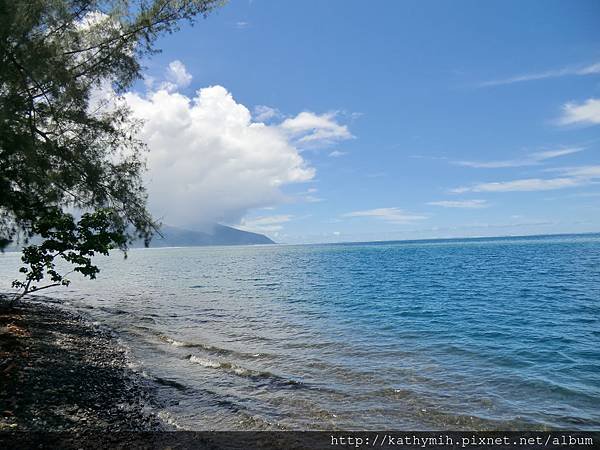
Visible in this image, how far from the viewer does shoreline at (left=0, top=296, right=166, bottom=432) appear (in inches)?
352

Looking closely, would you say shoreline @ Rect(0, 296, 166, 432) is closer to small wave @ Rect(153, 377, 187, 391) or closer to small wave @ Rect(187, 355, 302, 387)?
small wave @ Rect(153, 377, 187, 391)

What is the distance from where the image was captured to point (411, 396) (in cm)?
1275

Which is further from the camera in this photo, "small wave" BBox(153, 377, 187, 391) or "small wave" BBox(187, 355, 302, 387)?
"small wave" BBox(187, 355, 302, 387)

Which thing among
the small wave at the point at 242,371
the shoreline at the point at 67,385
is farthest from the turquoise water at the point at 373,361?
the shoreline at the point at 67,385

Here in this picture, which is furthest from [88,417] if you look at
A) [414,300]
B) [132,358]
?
[414,300]

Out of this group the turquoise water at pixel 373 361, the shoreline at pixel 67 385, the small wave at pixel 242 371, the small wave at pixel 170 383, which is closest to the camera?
the shoreline at pixel 67 385

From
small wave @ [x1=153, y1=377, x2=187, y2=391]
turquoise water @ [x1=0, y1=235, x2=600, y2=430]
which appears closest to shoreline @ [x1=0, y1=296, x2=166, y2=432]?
small wave @ [x1=153, y1=377, x2=187, y2=391]

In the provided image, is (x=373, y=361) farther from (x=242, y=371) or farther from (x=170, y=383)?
(x=170, y=383)

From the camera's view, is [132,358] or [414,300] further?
[414,300]

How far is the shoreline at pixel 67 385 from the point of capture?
8953 millimetres

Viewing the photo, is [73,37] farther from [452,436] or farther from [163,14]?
[452,436]

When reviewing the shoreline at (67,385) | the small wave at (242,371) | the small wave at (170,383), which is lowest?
the small wave at (242,371)

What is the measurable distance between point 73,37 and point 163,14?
406 centimetres

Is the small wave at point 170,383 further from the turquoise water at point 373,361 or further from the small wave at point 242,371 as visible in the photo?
the small wave at point 242,371
